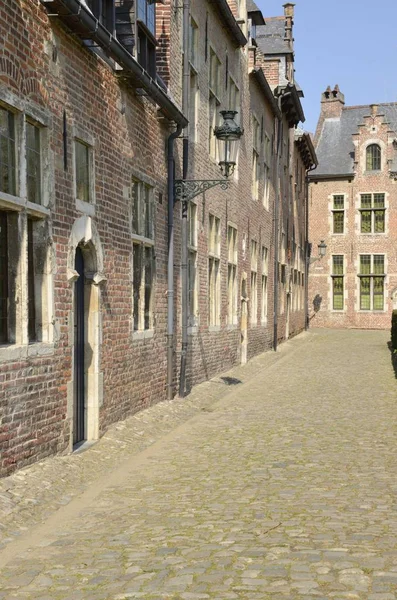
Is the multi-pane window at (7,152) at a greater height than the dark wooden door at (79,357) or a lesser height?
greater

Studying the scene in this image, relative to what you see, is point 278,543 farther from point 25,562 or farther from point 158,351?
point 158,351

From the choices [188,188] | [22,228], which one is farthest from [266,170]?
[22,228]

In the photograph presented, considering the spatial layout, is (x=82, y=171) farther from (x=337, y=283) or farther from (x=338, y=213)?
(x=338, y=213)

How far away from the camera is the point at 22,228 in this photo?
22.0 feet

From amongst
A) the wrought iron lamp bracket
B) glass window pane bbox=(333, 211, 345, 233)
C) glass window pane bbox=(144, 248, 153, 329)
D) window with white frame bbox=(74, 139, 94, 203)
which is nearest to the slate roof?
glass window pane bbox=(333, 211, 345, 233)

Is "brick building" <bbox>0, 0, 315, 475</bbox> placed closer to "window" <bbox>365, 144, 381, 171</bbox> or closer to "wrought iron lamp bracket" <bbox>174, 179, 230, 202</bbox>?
"wrought iron lamp bracket" <bbox>174, 179, 230, 202</bbox>

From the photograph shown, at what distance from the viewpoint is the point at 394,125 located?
146ft

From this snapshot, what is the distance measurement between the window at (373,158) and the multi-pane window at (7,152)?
37068mm

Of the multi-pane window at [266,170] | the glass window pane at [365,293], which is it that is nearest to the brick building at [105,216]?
the multi-pane window at [266,170]

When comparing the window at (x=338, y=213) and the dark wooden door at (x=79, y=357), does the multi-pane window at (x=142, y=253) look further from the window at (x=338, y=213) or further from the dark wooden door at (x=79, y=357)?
the window at (x=338, y=213)

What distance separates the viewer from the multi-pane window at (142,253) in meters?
10.5

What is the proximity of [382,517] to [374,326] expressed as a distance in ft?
119

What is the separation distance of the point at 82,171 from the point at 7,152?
1915 mm

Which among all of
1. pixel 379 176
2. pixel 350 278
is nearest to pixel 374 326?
pixel 350 278
